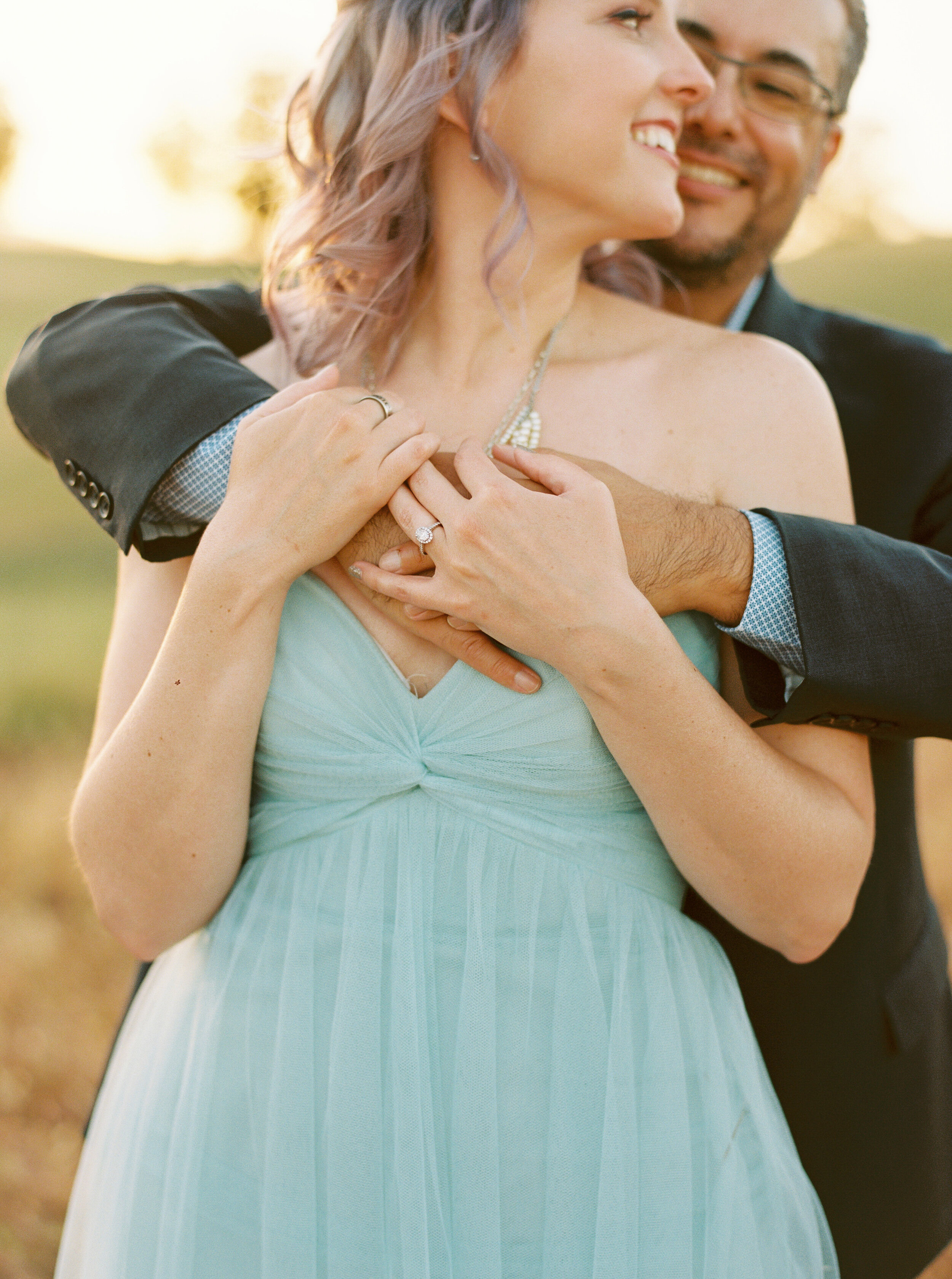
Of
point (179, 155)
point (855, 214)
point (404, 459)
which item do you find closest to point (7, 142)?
point (179, 155)

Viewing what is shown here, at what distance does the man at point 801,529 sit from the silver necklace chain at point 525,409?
247 mm

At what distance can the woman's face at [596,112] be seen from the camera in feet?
5.75

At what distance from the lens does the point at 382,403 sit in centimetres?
166

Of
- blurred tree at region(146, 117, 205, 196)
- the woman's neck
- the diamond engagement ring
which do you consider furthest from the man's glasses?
blurred tree at region(146, 117, 205, 196)

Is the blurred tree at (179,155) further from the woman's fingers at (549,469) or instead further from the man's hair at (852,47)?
the woman's fingers at (549,469)

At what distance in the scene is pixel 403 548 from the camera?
63.9 inches

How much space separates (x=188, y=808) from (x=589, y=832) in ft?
2.05

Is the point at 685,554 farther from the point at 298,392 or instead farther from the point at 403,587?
the point at 298,392

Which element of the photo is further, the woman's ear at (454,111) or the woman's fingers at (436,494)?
the woman's ear at (454,111)

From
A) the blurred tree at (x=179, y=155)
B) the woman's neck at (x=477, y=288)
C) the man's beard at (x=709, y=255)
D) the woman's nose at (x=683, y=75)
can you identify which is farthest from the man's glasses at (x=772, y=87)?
the blurred tree at (x=179, y=155)

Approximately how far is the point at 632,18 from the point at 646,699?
1.18 meters

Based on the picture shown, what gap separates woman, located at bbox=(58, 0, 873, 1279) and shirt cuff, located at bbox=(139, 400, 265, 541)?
94 mm

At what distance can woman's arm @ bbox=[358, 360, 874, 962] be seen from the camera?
4.87ft

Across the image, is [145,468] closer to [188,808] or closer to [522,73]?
[188,808]
